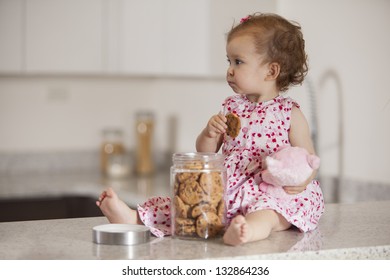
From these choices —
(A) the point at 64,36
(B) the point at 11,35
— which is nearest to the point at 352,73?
(A) the point at 64,36

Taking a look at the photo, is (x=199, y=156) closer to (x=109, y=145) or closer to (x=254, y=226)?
(x=254, y=226)

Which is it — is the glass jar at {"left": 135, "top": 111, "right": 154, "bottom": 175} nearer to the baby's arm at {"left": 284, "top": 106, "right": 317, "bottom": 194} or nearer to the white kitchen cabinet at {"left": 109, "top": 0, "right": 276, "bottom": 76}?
the white kitchen cabinet at {"left": 109, "top": 0, "right": 276, "bottom": 76}

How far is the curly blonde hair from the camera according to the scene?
1.04m

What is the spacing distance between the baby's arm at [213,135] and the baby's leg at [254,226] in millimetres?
133

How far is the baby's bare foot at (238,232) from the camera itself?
0.90 m

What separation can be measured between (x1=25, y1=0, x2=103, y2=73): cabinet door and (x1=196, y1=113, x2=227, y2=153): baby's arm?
2108 mm

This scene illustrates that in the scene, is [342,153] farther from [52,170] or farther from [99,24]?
[52,170]

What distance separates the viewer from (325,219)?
1.17m

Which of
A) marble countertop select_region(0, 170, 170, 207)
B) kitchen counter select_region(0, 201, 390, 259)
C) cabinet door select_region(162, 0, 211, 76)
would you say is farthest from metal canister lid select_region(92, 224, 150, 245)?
cabinet door select_region(162, 0, 211, 76)

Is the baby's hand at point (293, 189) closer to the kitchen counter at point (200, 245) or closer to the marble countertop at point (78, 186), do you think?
the kitchen counter at point (200, 245)

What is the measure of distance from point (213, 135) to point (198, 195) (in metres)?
0.12

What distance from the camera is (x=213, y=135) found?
1.04m
